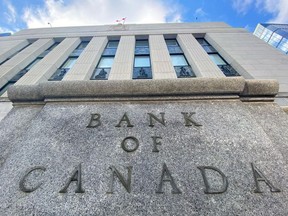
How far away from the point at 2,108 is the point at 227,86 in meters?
8.65

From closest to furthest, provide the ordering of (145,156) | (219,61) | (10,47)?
(145,156), (219,61), (10,47)

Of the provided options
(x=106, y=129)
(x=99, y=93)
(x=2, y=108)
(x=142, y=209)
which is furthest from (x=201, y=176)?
(x=2, y=108)

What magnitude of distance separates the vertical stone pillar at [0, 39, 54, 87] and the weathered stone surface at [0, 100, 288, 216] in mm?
7617

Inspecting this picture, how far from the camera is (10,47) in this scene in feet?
41.4

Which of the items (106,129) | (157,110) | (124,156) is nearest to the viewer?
(124,156)

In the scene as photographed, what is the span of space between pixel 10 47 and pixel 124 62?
9383mm

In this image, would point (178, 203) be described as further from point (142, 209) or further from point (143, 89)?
point (143, 89)

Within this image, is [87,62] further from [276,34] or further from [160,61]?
[276,34]

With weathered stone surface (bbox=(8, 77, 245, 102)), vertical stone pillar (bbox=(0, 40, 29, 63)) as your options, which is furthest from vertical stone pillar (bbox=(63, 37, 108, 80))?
vertical stone pillar (bbox=(0, 40, 29, 63))

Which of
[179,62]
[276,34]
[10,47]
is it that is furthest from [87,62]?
[276,34]

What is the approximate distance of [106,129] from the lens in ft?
10.4

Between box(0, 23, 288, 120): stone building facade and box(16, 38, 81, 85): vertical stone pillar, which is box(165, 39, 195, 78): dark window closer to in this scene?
box(0, 23, 288, 120): stone building facade

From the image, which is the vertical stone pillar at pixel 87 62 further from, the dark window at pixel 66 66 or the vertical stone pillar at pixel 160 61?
the vertical stone pillar at pixel 160 61

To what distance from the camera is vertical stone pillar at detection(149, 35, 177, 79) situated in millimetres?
8484
